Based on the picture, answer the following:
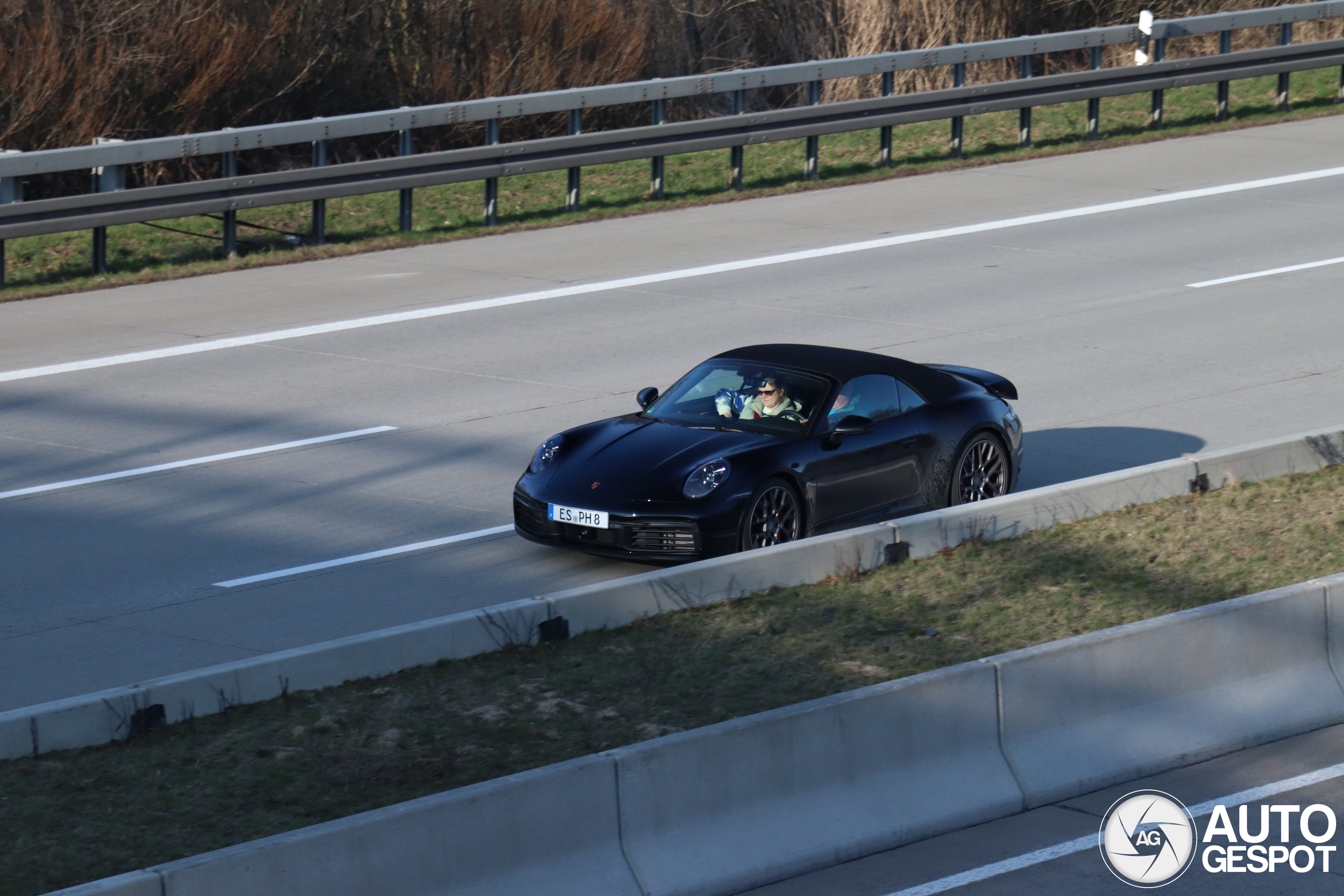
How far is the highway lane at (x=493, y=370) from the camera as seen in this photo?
34.5 ft

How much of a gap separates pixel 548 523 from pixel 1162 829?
174 inches

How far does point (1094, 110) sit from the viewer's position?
27000mm

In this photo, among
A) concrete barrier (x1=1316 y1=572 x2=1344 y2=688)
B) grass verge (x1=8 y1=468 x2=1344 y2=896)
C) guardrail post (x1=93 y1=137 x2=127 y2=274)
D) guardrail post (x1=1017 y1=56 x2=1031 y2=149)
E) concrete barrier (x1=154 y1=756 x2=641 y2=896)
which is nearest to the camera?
concrete barrier (x1=154 y1=756 x2=641 y2=896)

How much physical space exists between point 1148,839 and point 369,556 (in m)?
5.25

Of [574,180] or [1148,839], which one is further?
[574,180]

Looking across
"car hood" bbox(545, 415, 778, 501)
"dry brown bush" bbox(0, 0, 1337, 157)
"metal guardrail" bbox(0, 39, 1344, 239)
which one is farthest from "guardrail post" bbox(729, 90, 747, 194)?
"car hood" bbox(545, 415, 778, 501)

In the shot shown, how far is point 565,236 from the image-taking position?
2158cm

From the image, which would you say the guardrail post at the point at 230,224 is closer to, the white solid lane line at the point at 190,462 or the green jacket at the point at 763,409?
the white solid lane line at the point at 190,462

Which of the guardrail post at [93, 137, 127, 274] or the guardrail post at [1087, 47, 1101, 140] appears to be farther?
the guardrail post at [1087, 47, 1101, 140]

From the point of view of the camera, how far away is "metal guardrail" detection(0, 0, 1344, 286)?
747 inches

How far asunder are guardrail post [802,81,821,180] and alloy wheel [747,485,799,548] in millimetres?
13903

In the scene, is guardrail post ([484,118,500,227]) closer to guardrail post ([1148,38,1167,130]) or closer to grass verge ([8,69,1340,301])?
grass verge ([8,69,1340,301])

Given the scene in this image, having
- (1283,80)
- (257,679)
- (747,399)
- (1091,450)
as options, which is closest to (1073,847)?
(257,679)

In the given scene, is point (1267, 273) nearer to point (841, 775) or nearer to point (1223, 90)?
point (1223, 90)
